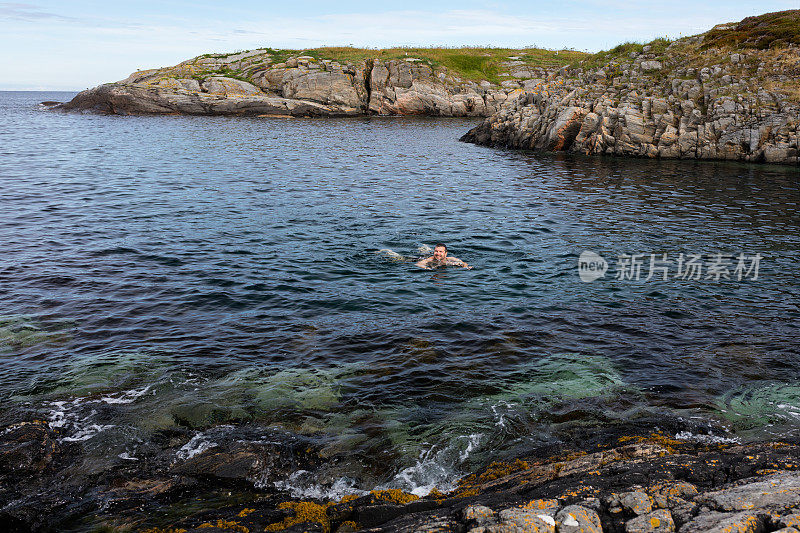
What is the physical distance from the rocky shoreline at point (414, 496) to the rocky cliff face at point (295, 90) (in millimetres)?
86328

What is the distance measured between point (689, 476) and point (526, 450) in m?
3.12

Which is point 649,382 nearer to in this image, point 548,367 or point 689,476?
point 548,367

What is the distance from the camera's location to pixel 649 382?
39.7 ft

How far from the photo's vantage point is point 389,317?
52.9ft

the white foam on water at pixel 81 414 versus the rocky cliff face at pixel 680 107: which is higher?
the rocky cliff face at pixel 680 107

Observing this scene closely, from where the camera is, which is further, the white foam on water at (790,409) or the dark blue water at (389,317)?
the dark blue water at (389,317)

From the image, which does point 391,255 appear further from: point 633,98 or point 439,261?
point 633,98

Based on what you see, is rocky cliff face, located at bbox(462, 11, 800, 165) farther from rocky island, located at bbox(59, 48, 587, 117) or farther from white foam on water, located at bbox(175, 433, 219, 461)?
white foam on water, located at bbox(175, 433, 219, 461)

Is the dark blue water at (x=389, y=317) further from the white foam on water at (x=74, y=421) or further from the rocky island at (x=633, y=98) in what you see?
the rocky island at (x=633, y=98)

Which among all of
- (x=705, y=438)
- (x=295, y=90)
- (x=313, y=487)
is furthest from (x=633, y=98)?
(x=295, y=90)

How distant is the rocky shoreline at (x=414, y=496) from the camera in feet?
19.4

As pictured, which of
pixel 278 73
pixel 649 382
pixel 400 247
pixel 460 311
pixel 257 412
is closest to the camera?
pixel 257 412

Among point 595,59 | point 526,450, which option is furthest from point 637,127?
point 526,450

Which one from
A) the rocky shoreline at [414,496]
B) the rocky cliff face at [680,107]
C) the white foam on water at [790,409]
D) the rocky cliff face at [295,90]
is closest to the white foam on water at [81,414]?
the rocky shoreline at [414,496]
